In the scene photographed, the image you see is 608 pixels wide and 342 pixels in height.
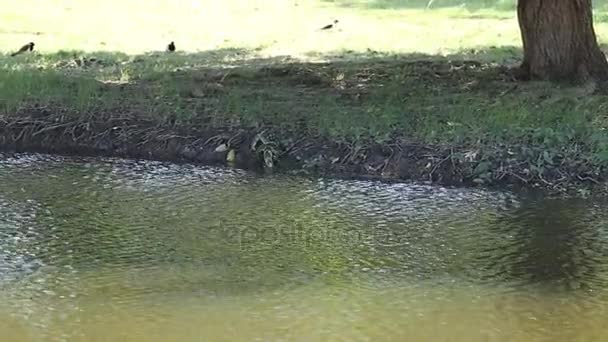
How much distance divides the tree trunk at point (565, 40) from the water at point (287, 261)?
3018 mm

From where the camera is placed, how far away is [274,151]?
9.93 m

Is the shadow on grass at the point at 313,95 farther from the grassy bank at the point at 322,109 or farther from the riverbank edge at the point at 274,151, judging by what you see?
the riverbank edge at the point at 274,151

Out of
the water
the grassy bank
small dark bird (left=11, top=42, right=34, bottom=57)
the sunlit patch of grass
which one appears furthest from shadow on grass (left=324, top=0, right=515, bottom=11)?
the water

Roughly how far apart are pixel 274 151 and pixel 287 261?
3.00 meters

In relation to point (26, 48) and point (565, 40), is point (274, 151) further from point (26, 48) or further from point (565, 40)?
point (26, 48)

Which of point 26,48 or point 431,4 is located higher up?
point 431,4

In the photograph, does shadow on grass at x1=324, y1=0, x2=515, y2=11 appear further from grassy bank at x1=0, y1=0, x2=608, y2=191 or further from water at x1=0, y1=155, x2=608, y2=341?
water at x1=0, y1=155, x2=608, y2=341

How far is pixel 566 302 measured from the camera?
623cm

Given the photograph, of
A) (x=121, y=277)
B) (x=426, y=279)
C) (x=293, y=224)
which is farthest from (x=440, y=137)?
(x=121, y=277)

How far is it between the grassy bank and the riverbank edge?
0.6 inches

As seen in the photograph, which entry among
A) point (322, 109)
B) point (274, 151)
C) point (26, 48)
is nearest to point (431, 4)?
point (26, 48)

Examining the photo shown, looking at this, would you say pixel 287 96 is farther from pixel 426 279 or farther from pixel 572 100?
pixel 426 279

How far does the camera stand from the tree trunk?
11109mm

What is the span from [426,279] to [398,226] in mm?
1202
